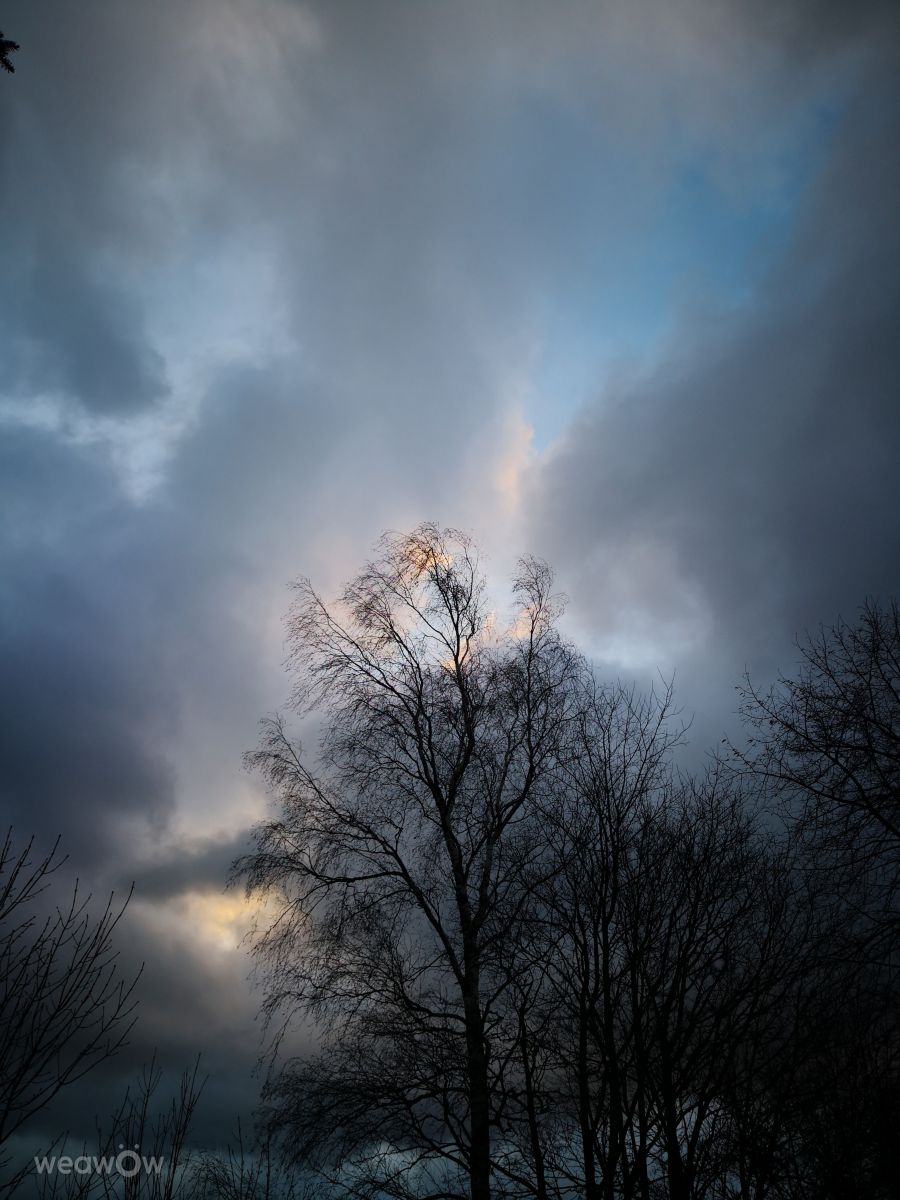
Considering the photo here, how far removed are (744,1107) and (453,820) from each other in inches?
234

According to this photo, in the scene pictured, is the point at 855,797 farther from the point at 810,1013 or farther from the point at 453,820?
the point at 453,820

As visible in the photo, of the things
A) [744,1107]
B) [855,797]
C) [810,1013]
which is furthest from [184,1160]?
[855,797]

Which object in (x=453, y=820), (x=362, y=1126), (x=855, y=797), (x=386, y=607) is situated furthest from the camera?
(x=386, y=607)

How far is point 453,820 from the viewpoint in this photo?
11969 mm

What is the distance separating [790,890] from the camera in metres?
7.50

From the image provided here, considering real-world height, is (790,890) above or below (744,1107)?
above

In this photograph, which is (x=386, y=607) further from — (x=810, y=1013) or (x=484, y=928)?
(x=810, y=1013)

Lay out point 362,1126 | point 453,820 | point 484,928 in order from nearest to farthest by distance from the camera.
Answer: point 362,1126 → point 484,928 → point 453,820

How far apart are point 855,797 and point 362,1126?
8.37m

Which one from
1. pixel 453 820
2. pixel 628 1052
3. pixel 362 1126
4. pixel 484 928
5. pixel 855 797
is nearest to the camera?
pixel 628 1052

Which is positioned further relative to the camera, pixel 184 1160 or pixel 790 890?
pixel 184 1160

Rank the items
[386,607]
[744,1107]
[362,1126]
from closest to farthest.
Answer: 1. [744,1107]
2. [362,1126]
3. [386,607]

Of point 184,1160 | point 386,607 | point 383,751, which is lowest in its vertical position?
point 184,1160

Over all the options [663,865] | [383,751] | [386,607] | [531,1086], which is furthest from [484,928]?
[386,607]
